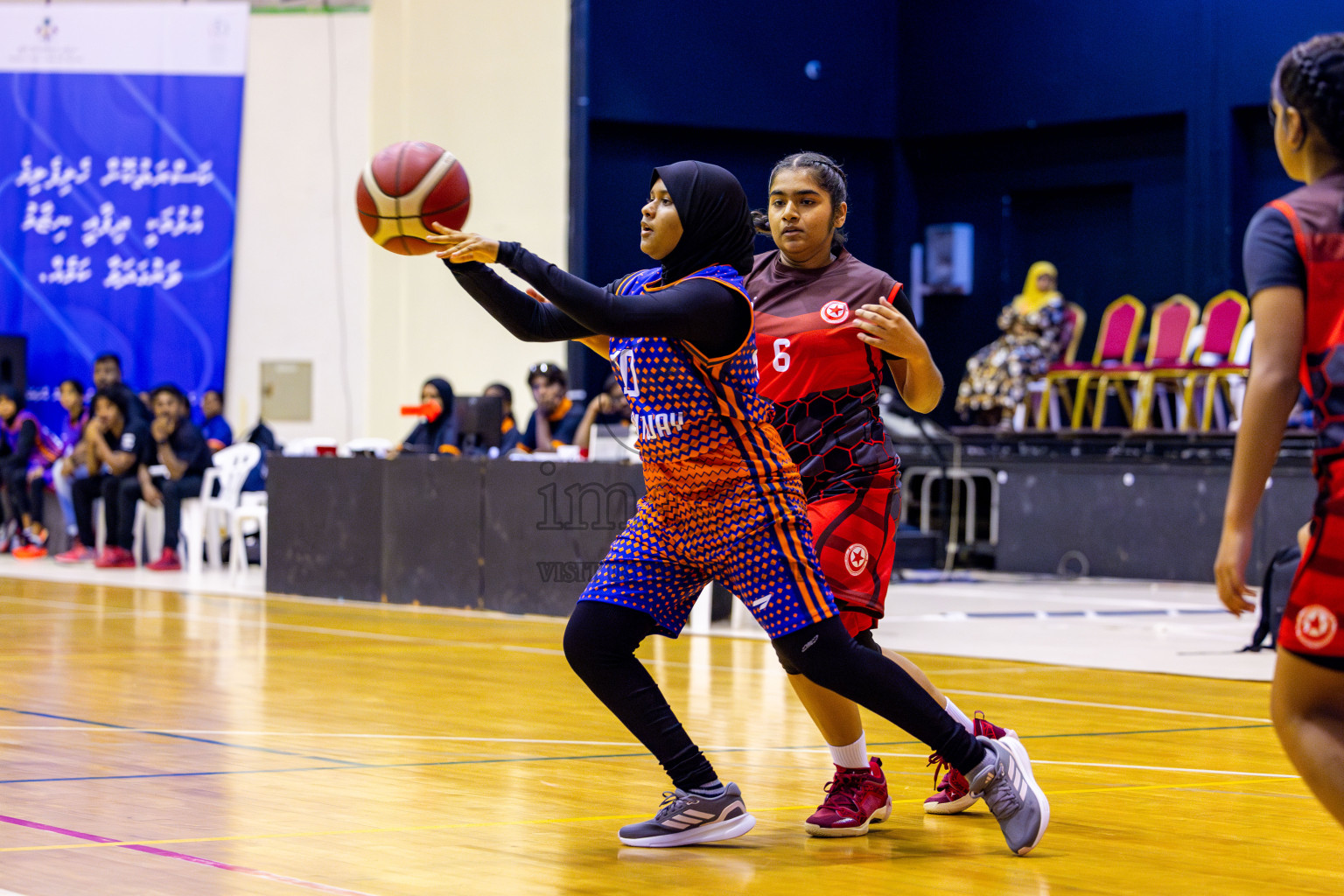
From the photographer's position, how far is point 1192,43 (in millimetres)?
17328

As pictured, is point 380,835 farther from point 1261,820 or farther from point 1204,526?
point 1204,526

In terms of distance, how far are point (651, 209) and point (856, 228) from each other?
16.5 m

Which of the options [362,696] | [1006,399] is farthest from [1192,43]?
[362,696]

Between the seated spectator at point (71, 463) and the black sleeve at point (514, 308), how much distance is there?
11.7 meters

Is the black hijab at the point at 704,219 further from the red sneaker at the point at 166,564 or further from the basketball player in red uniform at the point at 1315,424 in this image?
the red sneaker at the point at 166,564

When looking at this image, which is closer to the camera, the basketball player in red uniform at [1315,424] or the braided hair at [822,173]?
the basketball player in red uniform at [1315,424]

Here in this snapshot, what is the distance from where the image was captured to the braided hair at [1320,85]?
2.71 meters

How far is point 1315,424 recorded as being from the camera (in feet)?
8.96

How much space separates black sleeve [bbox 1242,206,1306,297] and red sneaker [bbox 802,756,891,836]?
5.71ft

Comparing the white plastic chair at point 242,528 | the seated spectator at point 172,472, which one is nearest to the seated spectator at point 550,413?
the white plastic chair at point 242,528

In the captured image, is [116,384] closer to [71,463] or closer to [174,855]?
[71,463]

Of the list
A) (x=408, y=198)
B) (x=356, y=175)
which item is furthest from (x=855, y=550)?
(x=356, y=175)

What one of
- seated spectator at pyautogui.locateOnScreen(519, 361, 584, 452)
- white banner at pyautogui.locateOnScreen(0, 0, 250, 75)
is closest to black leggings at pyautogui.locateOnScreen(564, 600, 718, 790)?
seated spectator at pyautogui.locateOnScreen(519, 361, 584, 452)

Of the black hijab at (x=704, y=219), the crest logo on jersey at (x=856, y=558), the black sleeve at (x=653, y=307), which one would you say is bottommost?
the crest logo on jersey at (x=856, y=558)
